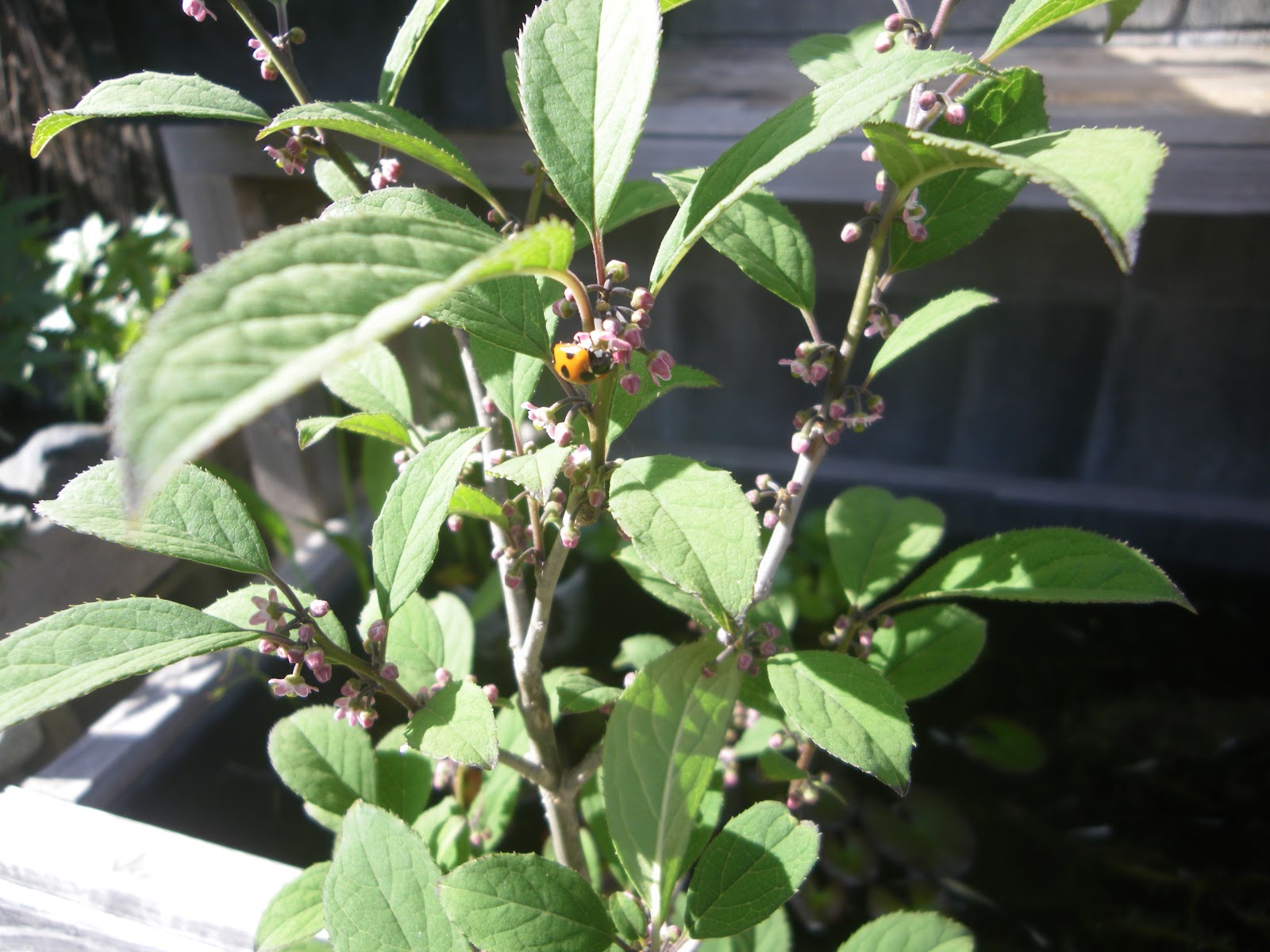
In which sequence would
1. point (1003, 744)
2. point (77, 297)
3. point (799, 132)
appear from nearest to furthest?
point (799, 132), point (1003, 744), point (77, 297)

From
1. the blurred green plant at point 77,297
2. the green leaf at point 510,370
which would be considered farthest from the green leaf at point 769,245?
the blurred green plant at point 77,297

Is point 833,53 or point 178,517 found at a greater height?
point 833,53

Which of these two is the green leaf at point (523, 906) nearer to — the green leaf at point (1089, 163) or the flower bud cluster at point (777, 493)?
the flower bud cluster at point (777, 493)

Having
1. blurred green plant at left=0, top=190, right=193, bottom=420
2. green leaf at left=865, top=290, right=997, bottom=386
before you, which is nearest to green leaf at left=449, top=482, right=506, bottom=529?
green leaf at left=865, top=290, right=997, bottom=386

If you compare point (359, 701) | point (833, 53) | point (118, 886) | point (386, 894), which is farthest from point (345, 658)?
point (833, 53)

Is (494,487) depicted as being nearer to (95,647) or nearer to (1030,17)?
(95,647)

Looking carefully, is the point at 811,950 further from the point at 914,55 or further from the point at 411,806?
the point at 914,55
